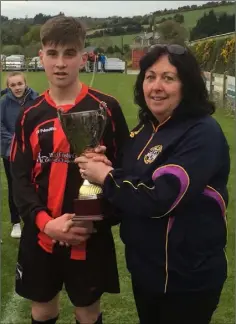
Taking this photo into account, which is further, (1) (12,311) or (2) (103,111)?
(1) (12,311)

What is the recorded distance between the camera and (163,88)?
2084mm

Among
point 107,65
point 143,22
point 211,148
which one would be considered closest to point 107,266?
point 211,148

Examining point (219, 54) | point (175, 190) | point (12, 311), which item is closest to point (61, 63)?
point (175, 190)

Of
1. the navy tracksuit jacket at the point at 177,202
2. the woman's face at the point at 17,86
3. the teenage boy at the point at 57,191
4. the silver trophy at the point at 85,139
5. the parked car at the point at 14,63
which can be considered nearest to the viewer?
the navy tracksuit jacket at the point at 177,202

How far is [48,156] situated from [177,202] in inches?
29.6

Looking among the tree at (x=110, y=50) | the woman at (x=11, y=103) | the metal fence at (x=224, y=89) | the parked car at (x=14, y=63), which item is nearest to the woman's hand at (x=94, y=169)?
the woman at (x=11, y=103)

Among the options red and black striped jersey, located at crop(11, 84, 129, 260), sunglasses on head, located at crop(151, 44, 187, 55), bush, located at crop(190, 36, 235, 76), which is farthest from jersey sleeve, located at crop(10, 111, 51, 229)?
bush, located at crop(190, 36, 235, 76)

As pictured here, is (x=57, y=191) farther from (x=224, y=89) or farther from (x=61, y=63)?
(x=224, y=89)

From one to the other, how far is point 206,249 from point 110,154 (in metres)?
0.75

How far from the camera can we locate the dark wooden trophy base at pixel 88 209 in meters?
2.22

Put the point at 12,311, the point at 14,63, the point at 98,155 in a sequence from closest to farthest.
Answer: the point at 98,155 < the point at 12,311 < the point at 14,63

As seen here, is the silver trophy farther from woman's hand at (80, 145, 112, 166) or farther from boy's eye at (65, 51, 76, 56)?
boy's eye at (65, 51, 76, 56)

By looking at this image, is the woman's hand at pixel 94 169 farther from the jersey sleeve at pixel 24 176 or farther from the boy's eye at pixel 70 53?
the boy's eye at pixel 70 53

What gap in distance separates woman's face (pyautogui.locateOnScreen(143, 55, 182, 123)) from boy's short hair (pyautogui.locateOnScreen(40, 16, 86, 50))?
487mm
